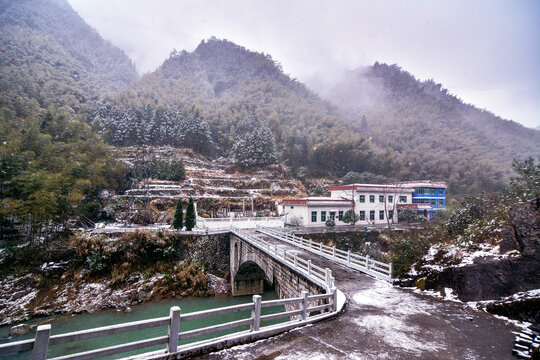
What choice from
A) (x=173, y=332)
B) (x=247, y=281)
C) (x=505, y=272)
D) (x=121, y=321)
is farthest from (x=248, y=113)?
(x=173, y=332)

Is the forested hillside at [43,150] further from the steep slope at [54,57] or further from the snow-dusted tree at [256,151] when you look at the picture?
the snow-dusted tree at [256,151]

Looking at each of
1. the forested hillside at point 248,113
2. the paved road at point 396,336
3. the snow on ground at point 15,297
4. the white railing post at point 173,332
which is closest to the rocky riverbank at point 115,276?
the snow on ground at point 15,297

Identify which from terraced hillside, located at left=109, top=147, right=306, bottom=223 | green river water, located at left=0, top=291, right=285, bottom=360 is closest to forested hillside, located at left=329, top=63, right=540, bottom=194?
terraced hillside, located at left=109, top=147, right=306, bottom=223

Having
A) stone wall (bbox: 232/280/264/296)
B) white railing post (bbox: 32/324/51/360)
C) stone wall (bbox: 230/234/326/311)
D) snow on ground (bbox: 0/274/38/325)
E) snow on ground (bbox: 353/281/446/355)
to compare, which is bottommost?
stone wall (bbox: 232/280/264/296)

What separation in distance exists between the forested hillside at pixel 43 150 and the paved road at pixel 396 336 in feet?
80.1

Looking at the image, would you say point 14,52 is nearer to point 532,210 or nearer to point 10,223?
point 10,223

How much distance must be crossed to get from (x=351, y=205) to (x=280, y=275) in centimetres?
2420

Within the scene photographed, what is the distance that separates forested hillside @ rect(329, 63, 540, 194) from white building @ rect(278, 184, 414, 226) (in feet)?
94.2

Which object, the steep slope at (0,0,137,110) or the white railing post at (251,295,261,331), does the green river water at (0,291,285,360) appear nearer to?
the white railing post at (251,295,261,331)

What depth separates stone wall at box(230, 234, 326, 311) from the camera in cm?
1025

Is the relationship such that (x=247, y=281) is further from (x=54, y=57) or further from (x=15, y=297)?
(x=54, y=57)

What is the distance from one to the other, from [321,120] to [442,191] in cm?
5489

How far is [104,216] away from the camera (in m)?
30.4

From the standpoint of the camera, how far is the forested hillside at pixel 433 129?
67.6 meters
